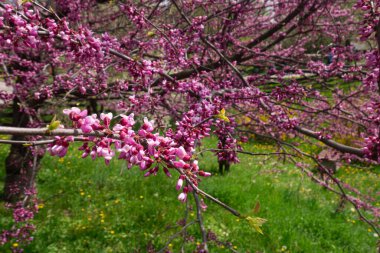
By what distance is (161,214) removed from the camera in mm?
4938

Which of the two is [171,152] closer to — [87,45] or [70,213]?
[87,45]

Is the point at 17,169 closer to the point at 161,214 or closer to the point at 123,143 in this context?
the point at 161,214

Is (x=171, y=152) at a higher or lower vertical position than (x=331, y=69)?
lower

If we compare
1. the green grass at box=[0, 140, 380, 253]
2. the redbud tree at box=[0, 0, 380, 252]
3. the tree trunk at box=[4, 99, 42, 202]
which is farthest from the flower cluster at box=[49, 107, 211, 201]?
the tree trunk at box=[4, 99, 42, 202]

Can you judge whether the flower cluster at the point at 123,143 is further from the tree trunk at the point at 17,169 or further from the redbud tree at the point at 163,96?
the tree trunk at the point at 17,169

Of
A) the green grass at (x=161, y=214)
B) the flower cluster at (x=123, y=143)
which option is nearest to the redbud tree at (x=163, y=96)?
the flower cluster at (x=123, y=143)

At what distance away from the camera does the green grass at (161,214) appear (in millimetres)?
4363

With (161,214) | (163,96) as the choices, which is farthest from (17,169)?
(163,96)

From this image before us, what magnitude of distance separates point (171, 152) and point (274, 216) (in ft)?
13.8

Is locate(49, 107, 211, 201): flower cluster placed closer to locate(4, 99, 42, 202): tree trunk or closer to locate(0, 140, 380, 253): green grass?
locate(0, 140, 380, 253): green grass

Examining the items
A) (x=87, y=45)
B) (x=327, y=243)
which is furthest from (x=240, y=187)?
(x=87, y=45)

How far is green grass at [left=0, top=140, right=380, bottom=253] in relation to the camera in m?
4.36

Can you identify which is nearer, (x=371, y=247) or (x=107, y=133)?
(x=107, y=133)

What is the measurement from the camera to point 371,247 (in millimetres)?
4520
